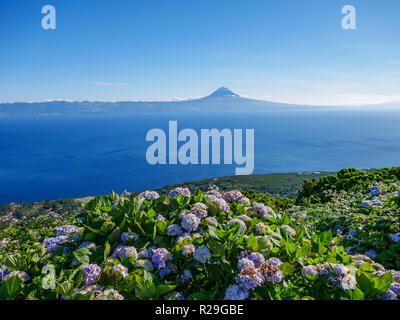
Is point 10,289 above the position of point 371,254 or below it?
above

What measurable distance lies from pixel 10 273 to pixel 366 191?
823cm

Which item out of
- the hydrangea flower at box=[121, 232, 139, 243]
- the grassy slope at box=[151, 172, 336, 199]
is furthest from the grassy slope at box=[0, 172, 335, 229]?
the hydrangea flower at box=[121, 232, 139, 243]

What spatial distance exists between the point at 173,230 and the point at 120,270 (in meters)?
0.69

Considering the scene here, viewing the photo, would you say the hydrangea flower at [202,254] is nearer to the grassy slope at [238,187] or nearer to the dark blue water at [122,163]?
the grassy slope at [238,187]

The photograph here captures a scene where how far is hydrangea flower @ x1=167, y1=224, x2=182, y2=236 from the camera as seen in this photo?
Result: 259cm

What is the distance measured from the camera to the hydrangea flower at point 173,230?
8.51 ft

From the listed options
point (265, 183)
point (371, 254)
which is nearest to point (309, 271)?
point (371, 254)

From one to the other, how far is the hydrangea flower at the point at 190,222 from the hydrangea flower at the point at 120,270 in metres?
0.74

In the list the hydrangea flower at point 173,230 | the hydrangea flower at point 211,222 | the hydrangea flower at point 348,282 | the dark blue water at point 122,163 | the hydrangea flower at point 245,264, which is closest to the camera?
the hydrangea flower at point 348,282

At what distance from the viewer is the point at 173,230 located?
260cm

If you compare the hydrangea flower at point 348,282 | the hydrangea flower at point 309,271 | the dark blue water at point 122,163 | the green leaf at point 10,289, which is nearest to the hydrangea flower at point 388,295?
the hydrangea flower at point 348,282

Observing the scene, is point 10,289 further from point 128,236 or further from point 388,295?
point 388,295
